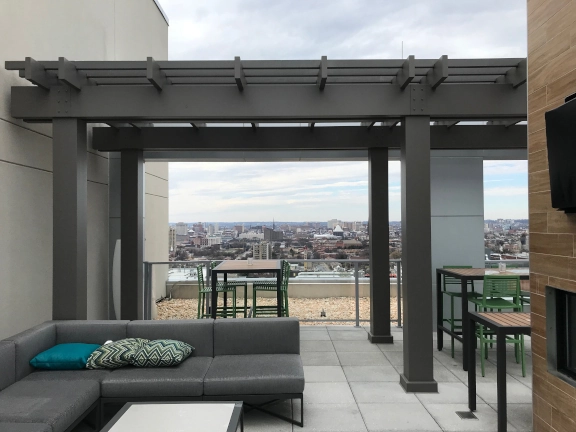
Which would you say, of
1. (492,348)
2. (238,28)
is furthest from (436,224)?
(238,28)

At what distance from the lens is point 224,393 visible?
3.09 meters

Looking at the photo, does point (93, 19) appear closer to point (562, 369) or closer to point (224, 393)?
point (224, 393)

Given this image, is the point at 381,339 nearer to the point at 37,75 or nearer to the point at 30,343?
the point at 30,343

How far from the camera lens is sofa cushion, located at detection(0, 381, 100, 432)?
2.44 m

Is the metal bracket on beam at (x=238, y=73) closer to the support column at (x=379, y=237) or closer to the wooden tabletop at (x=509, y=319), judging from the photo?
the support column at (x=379, y=237)

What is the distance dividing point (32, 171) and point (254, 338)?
9.31 feet

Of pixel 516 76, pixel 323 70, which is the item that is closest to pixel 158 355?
pixel 323 70

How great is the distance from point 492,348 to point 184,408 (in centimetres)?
425

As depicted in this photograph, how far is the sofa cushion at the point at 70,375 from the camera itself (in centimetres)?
309

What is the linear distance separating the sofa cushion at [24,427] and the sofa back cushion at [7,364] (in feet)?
2.29

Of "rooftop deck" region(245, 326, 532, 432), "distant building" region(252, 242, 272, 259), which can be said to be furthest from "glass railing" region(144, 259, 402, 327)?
"rooftop deck" region(245, 326, 532, 432)

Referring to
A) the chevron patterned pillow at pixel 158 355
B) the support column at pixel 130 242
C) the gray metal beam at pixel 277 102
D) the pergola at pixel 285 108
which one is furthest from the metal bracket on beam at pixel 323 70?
the support column at pixel 130 242

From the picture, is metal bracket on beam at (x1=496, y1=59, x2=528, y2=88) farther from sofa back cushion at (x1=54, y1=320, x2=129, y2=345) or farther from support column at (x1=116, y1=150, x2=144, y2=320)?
support column at (x1=116, y1=150, x2=144, y2=320)

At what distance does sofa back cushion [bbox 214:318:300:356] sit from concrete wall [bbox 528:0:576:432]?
1.95m
